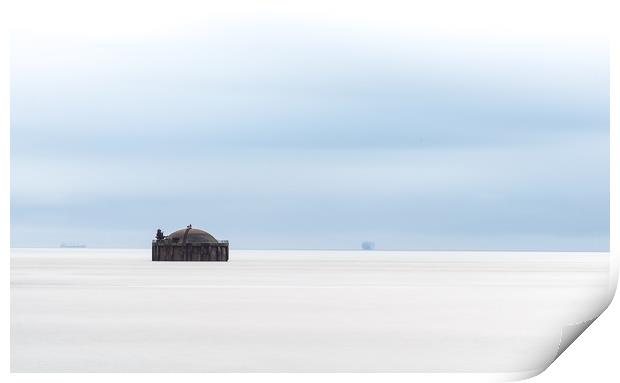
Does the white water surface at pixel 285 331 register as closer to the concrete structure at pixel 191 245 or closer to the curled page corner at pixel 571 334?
the curled page corner at pixel 571 334

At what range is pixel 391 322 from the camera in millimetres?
30750

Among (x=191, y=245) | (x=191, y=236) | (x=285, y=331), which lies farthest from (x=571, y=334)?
(x=191, y=245)

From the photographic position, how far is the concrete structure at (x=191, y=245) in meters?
98.8

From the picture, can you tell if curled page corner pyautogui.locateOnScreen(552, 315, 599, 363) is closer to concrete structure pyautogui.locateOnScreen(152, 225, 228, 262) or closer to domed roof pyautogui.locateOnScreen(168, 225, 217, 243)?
concrete structure pyautogui.locateOnScreen(152, 225, 228, 262)

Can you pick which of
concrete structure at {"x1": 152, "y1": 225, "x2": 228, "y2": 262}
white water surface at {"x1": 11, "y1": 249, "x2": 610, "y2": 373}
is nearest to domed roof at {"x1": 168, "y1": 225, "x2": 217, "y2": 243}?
concrete structure at {"x1": 152, "y1": 225, "x2": 228, "y2": 262}

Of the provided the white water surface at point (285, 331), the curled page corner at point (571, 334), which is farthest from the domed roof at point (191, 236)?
the curled page corner at point (571, 334)

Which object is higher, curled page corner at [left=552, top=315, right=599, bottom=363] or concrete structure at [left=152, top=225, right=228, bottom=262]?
concrete structure at [left=152, top=225, right=228, bottom=262]

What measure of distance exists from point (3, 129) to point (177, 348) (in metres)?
9.73

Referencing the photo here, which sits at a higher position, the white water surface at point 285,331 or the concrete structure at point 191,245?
the concrete structure at point 191,245

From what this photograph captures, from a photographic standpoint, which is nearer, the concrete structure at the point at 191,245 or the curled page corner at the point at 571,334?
the curled page corner at the point at 571,334

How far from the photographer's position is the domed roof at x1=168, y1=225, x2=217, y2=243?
98.5 m

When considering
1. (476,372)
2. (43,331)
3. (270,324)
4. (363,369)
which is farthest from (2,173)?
(270,324)

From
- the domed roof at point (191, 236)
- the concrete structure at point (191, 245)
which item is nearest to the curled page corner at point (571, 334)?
the concrete structure at point (191, 245)

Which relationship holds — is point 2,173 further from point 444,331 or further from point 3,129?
point 444,331
